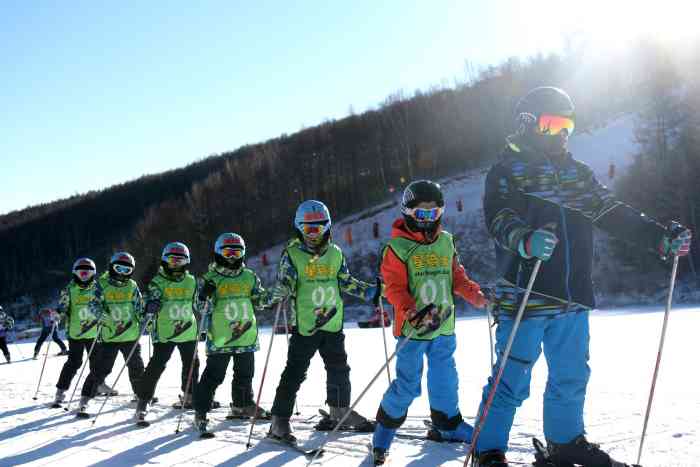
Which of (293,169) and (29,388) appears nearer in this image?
(29,388)

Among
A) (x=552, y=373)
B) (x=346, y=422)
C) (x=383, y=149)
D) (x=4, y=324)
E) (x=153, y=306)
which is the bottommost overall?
(x=346, y=422)

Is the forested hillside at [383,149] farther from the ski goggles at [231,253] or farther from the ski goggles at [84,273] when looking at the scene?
the ski goggles at [231,253]

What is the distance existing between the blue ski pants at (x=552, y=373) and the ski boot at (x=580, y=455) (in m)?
0.04

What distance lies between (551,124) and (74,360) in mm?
8163

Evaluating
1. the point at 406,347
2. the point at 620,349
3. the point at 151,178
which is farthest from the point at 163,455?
the point at 151,178

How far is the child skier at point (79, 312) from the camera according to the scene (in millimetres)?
9414

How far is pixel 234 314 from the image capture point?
686 centimetres

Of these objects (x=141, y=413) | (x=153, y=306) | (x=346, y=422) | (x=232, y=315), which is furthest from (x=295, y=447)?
(x=153, y=306)

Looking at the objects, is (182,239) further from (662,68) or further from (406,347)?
(406,347)

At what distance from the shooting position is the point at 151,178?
287 ft

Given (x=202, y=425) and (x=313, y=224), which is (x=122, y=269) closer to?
(x=202, y=425)

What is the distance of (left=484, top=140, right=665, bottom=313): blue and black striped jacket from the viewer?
141 inches

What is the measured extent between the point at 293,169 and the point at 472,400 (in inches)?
1895

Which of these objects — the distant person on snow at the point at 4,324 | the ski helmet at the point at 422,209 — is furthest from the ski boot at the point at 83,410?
the distant person on snow at the point at 4,324
